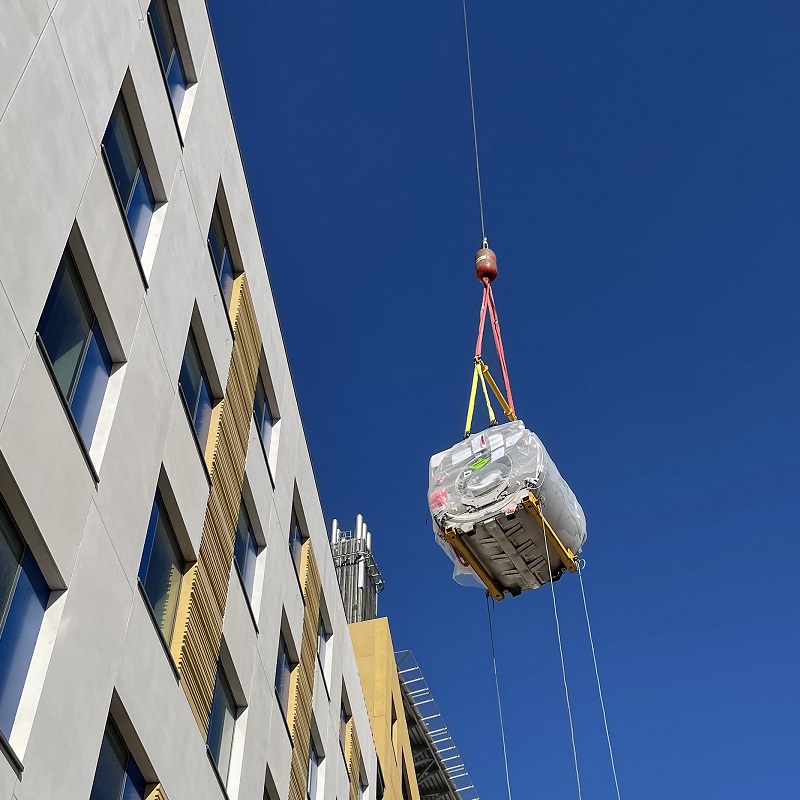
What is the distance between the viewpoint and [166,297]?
1655 centimetres

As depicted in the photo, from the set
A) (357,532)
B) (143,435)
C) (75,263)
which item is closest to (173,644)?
(143,435)

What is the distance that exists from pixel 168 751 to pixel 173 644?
155 cm

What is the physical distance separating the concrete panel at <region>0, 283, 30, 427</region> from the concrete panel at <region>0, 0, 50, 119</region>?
2068mm

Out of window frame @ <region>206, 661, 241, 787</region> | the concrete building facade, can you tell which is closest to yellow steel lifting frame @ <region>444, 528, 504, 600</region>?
the concrete building facade

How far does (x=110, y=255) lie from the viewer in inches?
571

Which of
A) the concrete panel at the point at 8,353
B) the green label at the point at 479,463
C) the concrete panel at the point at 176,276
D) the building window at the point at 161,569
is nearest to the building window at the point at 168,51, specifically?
the concrete panel at the point at 176,276

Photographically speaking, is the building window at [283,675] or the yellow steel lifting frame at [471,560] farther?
the yellow steel lifting frame at [471,560]

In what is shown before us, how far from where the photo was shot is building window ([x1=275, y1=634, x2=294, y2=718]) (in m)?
21.1

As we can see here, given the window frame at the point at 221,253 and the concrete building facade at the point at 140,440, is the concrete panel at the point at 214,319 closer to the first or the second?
the concrete building facade at the point at 140,440

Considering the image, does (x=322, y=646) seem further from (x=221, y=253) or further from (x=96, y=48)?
(x=96, y=48)

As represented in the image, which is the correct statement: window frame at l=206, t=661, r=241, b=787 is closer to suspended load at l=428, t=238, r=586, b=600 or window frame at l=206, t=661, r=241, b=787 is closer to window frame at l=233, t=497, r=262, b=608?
window frame at l=233, t=497, r=262, b=608

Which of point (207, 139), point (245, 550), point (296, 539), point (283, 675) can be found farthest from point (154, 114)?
point (283, 675)

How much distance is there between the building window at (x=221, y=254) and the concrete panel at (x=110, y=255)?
4346 millimetres

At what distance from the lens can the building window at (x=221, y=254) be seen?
1973cm
